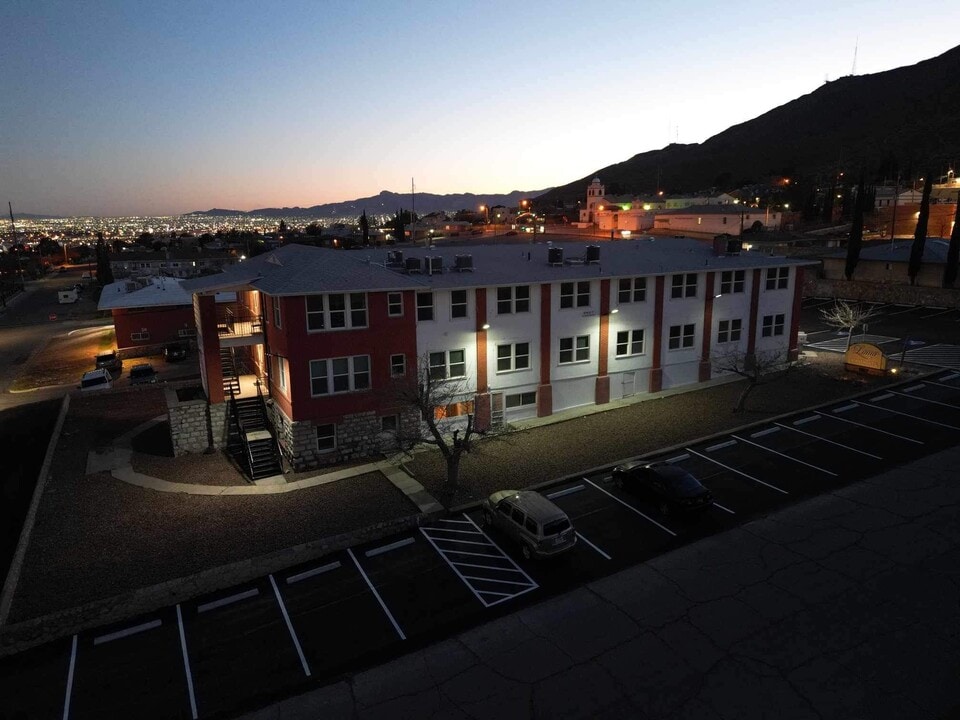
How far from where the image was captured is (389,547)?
20.6 m

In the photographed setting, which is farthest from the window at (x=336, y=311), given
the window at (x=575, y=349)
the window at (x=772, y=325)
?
the window at (x=772, y=325)

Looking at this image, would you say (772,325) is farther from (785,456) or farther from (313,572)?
(313,572)

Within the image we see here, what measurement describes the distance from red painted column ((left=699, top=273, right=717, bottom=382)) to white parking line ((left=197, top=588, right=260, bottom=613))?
29.2m

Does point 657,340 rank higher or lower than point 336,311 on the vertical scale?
lower

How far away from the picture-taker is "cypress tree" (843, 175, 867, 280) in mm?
63656

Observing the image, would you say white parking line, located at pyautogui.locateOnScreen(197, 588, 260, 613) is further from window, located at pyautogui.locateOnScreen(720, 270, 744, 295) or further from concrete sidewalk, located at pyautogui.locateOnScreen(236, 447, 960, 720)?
window, located at pyautogui.locateOnScreen(720, 270, 744, 295)

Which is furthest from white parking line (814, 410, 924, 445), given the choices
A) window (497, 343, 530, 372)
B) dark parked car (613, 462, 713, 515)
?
window (497, 343, 530, 372)

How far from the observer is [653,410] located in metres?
33.2

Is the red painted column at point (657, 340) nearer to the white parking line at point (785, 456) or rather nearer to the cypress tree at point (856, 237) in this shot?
the white parking line at point (785, 456)

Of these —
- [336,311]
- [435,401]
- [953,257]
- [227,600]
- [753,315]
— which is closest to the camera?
[227,600]

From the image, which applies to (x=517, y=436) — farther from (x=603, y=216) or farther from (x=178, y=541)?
(x=603, y=216)

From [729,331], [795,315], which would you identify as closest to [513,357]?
[729,331]

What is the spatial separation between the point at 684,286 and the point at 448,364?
1578 centimetres

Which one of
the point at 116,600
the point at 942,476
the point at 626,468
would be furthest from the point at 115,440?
the point at 942,476
